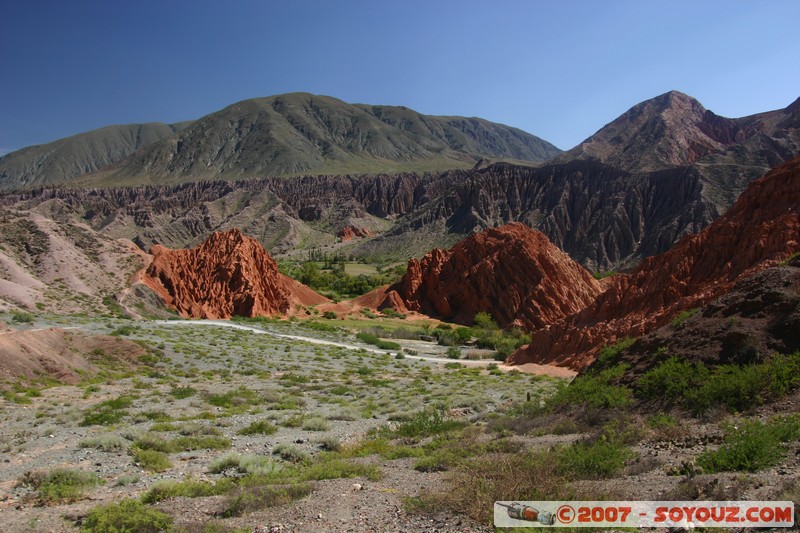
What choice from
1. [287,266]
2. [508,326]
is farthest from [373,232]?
[508,326]

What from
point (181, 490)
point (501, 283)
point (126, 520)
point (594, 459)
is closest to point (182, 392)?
point (181, 490)

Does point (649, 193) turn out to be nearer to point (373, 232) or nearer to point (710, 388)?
point (373, 232)

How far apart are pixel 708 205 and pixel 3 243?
102 m

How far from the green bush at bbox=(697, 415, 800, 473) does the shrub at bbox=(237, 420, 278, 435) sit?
10.1 m

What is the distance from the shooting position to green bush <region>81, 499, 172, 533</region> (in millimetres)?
6543

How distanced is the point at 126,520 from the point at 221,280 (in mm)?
Result: 51937

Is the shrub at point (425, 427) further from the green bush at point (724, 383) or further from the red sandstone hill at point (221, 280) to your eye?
the red sandstone hill at point (221, 280)

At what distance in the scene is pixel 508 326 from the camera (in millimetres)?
52844

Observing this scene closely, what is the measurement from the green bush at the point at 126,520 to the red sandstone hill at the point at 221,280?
149 feet

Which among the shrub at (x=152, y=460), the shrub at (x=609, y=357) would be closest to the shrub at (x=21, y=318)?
the shrub at (x=152, y=460)

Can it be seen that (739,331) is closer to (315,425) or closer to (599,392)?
(599,392)

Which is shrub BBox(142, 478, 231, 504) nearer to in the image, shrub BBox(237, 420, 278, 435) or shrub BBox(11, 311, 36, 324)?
shrub BBox(237, 420, 278, 435)

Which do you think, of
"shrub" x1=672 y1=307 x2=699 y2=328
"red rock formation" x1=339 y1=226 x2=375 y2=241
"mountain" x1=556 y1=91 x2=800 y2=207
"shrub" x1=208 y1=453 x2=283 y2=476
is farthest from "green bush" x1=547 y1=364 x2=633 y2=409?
"red rock formation" x1=339 y1=226 x2=375 y2=241

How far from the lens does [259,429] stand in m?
13.9
